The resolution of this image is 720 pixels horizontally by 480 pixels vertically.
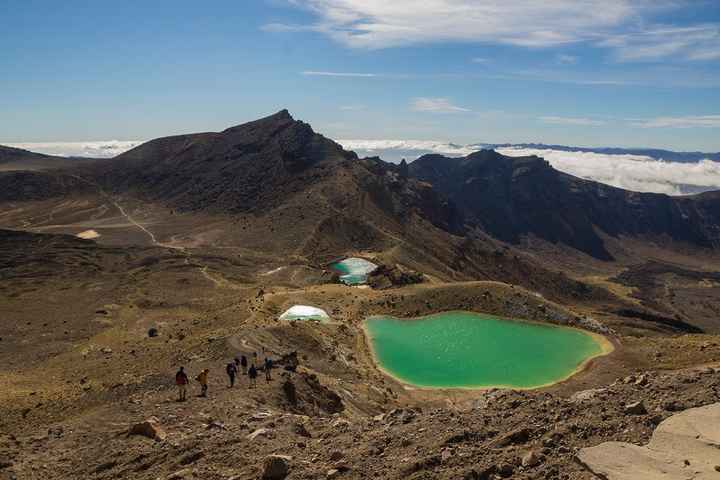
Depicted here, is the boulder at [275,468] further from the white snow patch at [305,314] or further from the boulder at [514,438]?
the white snow patch at [305,314]

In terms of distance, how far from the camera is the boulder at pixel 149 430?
21.4 metres

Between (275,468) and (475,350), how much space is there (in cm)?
3986

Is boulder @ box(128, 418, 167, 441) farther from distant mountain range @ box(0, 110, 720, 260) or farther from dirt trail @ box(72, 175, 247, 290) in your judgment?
distant mountain range @ box(0, 110, 720, 260)

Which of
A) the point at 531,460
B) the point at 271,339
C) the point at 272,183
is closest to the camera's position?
the point at 531,460

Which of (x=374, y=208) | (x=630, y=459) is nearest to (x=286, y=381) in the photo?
(x=630, y=459)

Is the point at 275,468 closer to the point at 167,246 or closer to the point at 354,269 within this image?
the point at 354,269

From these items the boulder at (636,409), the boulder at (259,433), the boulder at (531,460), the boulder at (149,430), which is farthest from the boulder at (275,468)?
the boulder at (636,409)

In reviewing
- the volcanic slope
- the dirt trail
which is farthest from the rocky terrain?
the volcanic slope

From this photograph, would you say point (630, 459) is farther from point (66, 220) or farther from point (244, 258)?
point (66, 220)

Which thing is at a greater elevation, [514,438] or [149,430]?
[514,438]

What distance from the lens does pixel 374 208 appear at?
139m

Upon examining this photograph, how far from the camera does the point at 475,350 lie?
5266 cm

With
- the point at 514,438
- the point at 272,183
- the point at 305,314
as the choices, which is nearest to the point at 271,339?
the point at 305,314

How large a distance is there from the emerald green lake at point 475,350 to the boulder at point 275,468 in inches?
1171
